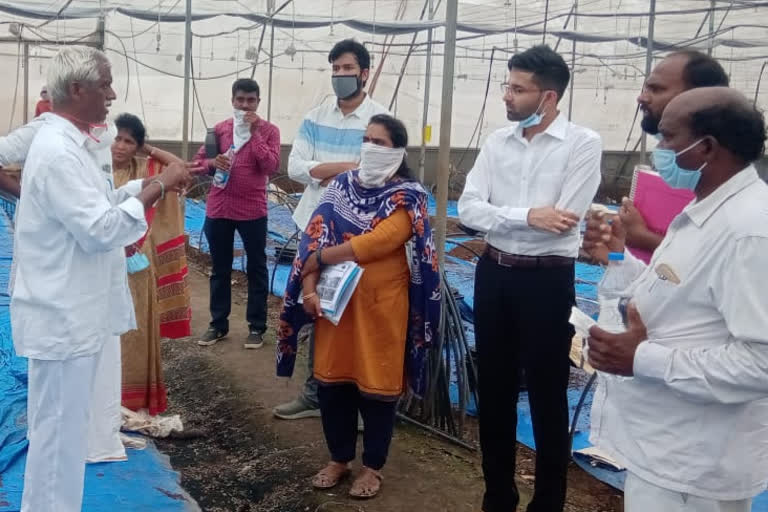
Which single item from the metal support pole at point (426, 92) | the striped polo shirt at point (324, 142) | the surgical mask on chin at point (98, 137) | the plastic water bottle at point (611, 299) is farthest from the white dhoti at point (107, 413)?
the metal support pole at point (426, 92)

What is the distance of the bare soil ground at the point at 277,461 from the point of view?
10.6 feet

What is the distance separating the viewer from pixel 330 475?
3262 millimetres

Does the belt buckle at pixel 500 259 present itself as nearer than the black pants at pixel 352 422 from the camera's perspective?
Yes

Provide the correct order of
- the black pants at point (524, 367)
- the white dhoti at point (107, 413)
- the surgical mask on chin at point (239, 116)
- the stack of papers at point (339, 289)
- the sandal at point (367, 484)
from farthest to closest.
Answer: the surgical mask on chin at point (239, 116) < the white dhoti at point (107, 413) < the sandal at point (367, 484) < the stack of papers at point (339, 289) < the black pants at point (524, 367)

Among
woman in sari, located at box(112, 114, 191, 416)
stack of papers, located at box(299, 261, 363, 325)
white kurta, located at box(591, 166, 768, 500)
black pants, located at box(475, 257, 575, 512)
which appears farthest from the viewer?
woman in sari, located at box(112, 114, 191, 416)

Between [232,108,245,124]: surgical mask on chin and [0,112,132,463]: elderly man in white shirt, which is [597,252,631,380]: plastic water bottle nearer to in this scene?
[0,112,132,463]: elderly man in white shirt

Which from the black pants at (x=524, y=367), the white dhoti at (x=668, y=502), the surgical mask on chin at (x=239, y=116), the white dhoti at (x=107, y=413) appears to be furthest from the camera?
the surgical mask on chin at (x=239, y=116)

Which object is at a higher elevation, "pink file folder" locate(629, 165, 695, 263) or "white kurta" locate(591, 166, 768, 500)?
"pink file folder" locate(629, 165, 695, 263)

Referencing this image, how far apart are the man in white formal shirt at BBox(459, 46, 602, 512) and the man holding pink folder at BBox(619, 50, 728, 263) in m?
0.49

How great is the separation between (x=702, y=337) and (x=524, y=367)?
1.23 meters

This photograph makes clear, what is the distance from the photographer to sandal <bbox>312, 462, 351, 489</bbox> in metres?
3.24

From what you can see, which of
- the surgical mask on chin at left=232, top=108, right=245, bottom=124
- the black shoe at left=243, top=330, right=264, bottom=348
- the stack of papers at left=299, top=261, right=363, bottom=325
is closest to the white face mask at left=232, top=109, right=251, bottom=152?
the surgical mask on chin at left=232, top=108, right=245, bottom=124

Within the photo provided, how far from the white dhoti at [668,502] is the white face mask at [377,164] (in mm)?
1666

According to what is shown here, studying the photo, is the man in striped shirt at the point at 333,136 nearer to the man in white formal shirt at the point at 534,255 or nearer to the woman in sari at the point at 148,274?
the woman in sari at the point at 148,274
